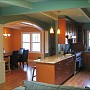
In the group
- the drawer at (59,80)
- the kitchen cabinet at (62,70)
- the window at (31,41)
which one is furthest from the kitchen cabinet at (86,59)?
the window at (31,41)

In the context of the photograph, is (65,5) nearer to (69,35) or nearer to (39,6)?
(39,6)

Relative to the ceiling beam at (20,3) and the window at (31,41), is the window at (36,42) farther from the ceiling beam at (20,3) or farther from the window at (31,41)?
the ceiling beam at (20,3)

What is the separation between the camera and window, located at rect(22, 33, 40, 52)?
1291 centimetres

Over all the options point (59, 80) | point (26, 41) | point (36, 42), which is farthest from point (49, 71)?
point (26, 41)

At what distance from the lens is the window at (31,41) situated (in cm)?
1291

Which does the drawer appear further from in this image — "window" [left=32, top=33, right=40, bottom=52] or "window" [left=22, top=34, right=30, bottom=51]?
"window" [left=22, top=34, right=30, bottom=51]

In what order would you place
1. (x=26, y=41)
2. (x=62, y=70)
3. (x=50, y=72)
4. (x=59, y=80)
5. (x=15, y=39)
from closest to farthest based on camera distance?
1. (x=50, y=72)
2. (x=59, y=80)
3. (x=62, y=70)
4. (x=26, y=41)
5. (x=15, y=39)

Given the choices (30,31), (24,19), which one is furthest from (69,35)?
(30,31)

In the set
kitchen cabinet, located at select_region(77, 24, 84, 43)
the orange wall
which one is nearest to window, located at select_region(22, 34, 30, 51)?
the orange wall

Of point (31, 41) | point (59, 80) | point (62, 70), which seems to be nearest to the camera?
point (59, 80)

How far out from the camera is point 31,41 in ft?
42.9

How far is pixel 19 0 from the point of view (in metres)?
4.58

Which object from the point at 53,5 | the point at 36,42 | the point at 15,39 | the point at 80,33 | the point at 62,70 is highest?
the point at 53,5

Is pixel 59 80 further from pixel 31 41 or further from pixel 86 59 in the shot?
pixel 31 41
